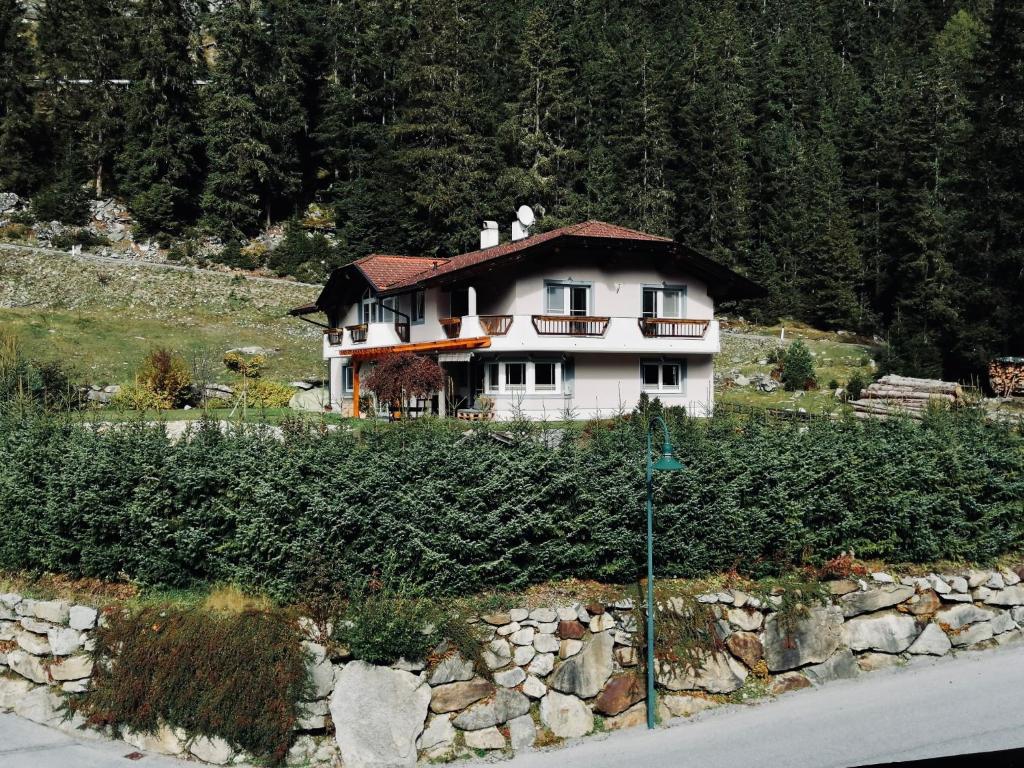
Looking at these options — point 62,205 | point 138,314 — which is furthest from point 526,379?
point 62,205

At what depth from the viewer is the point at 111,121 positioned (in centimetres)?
6184

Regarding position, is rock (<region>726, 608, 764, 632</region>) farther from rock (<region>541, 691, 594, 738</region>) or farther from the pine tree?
the pine tree

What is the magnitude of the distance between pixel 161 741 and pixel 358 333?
25.7 metres

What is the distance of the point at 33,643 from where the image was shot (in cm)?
1184

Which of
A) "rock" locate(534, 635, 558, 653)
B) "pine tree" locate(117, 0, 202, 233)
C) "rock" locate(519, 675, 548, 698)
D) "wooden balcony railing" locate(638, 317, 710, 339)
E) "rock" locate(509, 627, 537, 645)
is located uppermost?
"pine tree" locate(117, 0, 202, 233)

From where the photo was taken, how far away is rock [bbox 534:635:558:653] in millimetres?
10984

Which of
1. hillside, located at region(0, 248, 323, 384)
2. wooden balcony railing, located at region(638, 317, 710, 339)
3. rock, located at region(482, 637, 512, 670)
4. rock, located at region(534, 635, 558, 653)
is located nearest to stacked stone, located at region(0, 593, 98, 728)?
rock, located at region(482, 637, 512, 670)

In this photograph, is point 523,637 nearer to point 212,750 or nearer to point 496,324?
point 212,750

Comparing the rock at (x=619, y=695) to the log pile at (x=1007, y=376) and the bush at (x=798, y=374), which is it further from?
the bush at (x=798, y=374)

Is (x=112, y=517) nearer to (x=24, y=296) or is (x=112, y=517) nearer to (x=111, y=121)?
(x=24, y=296)

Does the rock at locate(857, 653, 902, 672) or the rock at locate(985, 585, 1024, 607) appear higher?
the rock at locate(985, 585, 1024, 607)

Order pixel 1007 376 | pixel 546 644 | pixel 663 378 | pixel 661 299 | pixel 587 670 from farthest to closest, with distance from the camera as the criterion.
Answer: pixel 1007 376 → pixel 663 378 → pixel 661 299 → pixel 587 670 → pixel 546 644

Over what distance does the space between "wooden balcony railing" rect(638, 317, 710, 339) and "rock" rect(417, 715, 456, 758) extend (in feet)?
69.1

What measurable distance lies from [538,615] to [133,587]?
238 inches
